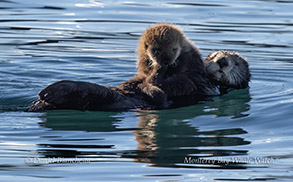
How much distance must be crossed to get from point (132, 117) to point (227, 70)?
64.7 inches

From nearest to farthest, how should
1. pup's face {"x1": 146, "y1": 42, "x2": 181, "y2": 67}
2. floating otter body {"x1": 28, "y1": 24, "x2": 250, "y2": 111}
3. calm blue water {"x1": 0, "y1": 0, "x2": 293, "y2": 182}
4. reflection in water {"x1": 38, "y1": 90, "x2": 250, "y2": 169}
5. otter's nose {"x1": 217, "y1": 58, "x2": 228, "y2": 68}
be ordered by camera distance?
1. calm blue water {"x1": 0, "y1": 0, "x2": 293, "y2": 182}
2. reflection in water {"x1": 38, "y1": 90, "x2": 250, "y2": 169}
3. floating otter body {"x1": 28, "y1": 24, "x2": 250, "y2": 111}
4. pup's face {"x1": 146, "y1": 42, "x2": 181, "y2": 67}
5. otter's nose {"x1": 217, "y1": 58, "x2": 228, "y2": 68}

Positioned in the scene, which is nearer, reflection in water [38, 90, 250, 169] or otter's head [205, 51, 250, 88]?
reflection in water [38, 90, 250, 169]

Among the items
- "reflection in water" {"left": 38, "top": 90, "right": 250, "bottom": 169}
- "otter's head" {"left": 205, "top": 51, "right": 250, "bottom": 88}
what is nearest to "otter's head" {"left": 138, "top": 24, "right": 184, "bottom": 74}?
"reflection in water" {"left": 38, "top": 90, "right": 250, "bottom": 169}

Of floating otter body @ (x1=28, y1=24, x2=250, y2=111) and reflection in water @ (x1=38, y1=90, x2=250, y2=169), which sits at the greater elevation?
floating otter body @ (x1=28, y1=24, x2=250, y2=111)

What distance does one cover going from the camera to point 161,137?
4676mm

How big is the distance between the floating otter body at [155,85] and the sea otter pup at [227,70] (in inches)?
1.0

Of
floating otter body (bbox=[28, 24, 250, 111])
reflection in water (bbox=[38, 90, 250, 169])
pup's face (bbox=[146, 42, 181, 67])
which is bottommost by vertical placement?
reflection in water (bbox=[38, 90, 250, 169])

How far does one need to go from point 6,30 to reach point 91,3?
9.28 feet

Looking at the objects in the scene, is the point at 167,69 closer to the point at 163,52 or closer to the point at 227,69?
the point at 163,52

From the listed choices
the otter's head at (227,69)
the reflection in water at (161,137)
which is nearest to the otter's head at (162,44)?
the reflection in water at (161,137)

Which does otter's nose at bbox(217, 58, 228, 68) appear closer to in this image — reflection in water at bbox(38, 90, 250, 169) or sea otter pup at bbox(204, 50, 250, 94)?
sea otter pup at bbox(204, 50, 250, 94)

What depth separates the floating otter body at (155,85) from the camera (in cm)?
495

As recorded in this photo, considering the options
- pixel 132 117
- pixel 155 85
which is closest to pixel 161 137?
pixel 132 117

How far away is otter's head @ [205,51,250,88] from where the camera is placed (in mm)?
6449
